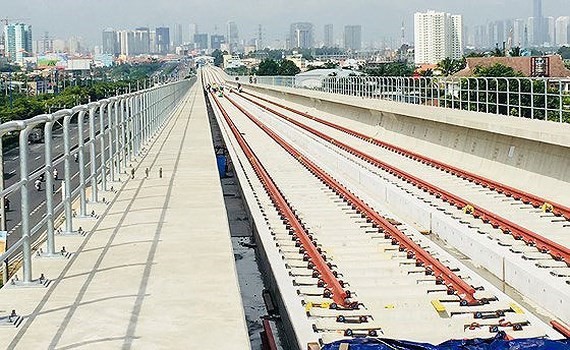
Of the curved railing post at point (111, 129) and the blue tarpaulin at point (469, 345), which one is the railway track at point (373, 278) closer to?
the blue tarpaulin at point (469, 345)

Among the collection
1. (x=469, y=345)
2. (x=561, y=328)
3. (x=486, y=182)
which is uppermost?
(x=486, y=182)

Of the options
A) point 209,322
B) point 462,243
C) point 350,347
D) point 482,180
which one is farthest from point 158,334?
point 482,180


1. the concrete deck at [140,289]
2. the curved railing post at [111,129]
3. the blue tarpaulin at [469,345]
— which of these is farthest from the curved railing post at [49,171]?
the curved railing post at [111,129]

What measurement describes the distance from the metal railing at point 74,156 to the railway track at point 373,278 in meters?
2.81

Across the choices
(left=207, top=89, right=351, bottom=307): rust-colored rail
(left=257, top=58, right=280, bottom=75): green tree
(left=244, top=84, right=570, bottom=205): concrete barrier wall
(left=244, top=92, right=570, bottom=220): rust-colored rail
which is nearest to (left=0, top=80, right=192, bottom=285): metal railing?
Answer: (left=207, top=89, right=351, bottom=307): rust-colored rail

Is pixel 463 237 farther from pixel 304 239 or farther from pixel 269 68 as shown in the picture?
pixel 269 68

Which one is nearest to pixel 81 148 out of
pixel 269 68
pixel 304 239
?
pixel 304 239

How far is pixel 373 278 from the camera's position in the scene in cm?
1171

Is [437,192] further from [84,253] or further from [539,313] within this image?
[84,253]

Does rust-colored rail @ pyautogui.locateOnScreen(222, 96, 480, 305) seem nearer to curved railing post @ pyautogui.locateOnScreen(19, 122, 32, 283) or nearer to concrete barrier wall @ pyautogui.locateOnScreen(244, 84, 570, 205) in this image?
concrete barrier wall @ pyautogui.locateOnScreen(244, 84, 570, 205)

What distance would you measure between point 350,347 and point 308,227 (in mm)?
8505

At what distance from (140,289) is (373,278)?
3828 millimetres

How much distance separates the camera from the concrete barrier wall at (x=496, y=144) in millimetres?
18641

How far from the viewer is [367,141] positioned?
117ft
